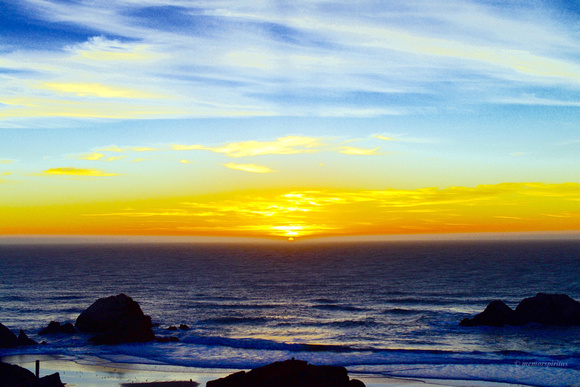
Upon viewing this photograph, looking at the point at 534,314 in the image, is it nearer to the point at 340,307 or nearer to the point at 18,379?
the point at 340,307

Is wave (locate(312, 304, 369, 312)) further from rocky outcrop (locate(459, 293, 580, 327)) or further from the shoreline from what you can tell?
the shoreline

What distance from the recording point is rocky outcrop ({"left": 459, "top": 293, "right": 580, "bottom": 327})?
44.8 metres

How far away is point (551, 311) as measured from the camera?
45250 mm

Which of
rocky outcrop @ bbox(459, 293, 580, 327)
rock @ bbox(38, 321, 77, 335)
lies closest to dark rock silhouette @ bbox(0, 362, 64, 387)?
rock @ bbox(38, 321, 77, 335)

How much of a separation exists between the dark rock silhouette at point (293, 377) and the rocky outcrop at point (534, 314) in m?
28.5

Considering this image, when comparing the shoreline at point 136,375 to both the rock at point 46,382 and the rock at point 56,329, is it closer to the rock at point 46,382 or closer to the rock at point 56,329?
the rock at point 46,382

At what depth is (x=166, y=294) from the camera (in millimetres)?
70938

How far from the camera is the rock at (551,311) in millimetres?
44812

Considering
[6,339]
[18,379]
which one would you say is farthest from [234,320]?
[18,379]

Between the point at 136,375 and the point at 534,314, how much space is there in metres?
36.8

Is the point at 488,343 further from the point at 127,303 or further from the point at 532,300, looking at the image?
the point at 127,303

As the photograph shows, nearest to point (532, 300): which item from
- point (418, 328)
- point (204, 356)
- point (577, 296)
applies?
point (418, 328)

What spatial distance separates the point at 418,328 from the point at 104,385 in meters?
29.3

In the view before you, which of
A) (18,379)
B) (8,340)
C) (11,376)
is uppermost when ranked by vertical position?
(11,376)
